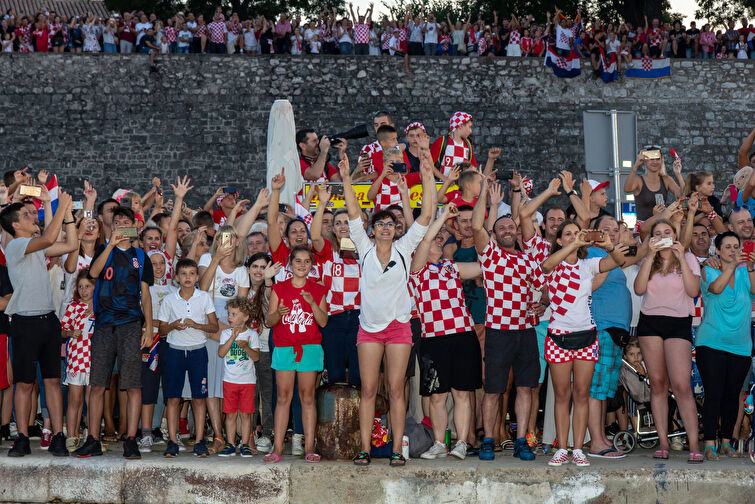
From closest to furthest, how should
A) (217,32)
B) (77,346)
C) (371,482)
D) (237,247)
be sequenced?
(371,482) → (77,346) → (237,247) → (217,32)

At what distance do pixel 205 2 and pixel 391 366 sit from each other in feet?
83.0

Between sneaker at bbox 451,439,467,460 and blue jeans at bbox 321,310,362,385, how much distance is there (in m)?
0.96

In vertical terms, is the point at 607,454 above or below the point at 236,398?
below

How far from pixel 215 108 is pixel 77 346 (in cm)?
1397

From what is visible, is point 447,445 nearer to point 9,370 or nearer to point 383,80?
point 9,370

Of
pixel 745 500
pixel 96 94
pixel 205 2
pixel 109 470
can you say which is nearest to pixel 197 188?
pixel 96 94

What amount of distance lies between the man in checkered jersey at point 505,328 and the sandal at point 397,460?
0.78 meters

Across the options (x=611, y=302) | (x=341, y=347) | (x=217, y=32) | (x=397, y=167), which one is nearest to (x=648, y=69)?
(x=217, y=32)

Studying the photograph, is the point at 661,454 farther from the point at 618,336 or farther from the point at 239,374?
the point at 239,374

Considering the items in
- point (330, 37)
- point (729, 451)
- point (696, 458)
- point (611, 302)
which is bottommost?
point (729, 451)

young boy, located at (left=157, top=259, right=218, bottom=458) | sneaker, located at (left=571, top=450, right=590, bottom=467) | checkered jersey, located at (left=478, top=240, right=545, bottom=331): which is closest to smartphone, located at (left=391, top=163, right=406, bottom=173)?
checkered jersey, located at (left=478, top=240, right=545, bottom=331)

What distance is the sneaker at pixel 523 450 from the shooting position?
6.77 metres

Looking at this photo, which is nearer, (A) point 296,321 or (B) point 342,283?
(A) point 296,321

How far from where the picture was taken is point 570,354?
6.79 m
